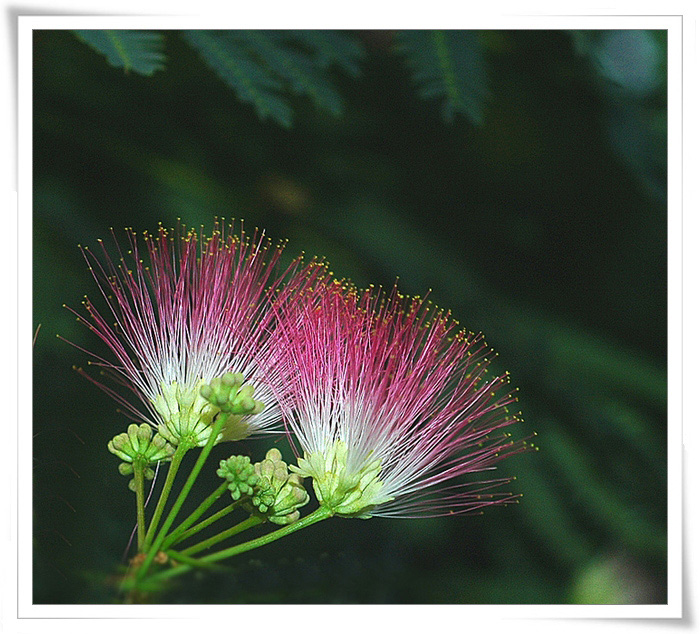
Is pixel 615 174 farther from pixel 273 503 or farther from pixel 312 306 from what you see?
pixel 273 503

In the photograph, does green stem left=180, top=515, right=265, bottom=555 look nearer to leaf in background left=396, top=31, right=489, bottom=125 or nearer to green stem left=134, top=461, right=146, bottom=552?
green stem left=134, top=461, right=146, bottom=552

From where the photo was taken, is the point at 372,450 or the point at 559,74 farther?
the point at 559,74

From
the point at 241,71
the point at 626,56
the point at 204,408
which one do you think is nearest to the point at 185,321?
the point at 204,408

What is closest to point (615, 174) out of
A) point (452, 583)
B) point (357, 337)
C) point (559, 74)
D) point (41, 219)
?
point (559, 74)

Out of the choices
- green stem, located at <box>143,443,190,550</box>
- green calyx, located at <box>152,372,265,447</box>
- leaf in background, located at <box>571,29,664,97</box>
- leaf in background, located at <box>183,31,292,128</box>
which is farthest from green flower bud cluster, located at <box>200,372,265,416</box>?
leaf in background, located at <box>571,29,664,97</box>

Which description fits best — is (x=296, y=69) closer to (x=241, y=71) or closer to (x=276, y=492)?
(x=241, y=71)
